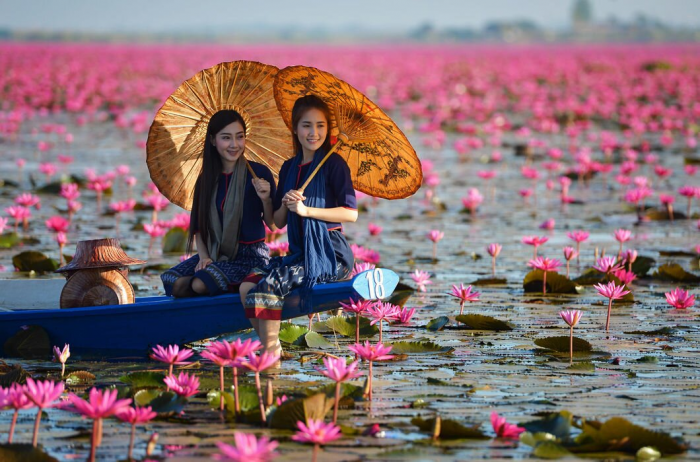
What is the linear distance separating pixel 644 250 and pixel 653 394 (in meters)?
3.85

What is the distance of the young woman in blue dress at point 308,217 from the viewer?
14.6 feet

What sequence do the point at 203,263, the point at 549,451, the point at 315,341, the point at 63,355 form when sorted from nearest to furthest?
the point at 549,451, the point at 63,355, the point at 203,263, the point at 315,341

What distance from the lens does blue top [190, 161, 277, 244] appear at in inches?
189

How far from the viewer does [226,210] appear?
15.7ft

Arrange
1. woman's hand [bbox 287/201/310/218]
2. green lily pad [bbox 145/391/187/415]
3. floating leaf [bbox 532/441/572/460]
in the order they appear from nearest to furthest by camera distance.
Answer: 1. floating leaf [bbox 532/441/572/460]
2. green lily pad [bbox 145/391/187/415]
3. woman's hand [bbox 287/201/310/218]

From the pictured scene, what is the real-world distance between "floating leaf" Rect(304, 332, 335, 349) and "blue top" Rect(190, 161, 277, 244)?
1.66 ft

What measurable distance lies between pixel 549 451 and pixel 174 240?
477 centimetres

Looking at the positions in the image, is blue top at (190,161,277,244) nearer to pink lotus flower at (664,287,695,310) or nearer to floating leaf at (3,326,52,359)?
floating leaf at (3,326,52,359)

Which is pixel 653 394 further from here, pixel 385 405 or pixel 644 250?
pixel 644 250

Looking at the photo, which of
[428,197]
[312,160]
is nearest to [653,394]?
[312,160]

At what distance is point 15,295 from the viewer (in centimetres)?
555

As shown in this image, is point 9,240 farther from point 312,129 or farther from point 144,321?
point 312,129

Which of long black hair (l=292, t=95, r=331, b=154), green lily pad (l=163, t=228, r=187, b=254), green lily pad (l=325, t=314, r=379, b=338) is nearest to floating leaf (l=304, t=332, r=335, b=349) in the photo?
green lily pad (l=325, t=314, r=379, b=338)

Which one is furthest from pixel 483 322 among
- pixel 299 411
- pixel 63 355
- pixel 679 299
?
pixel 63 355
